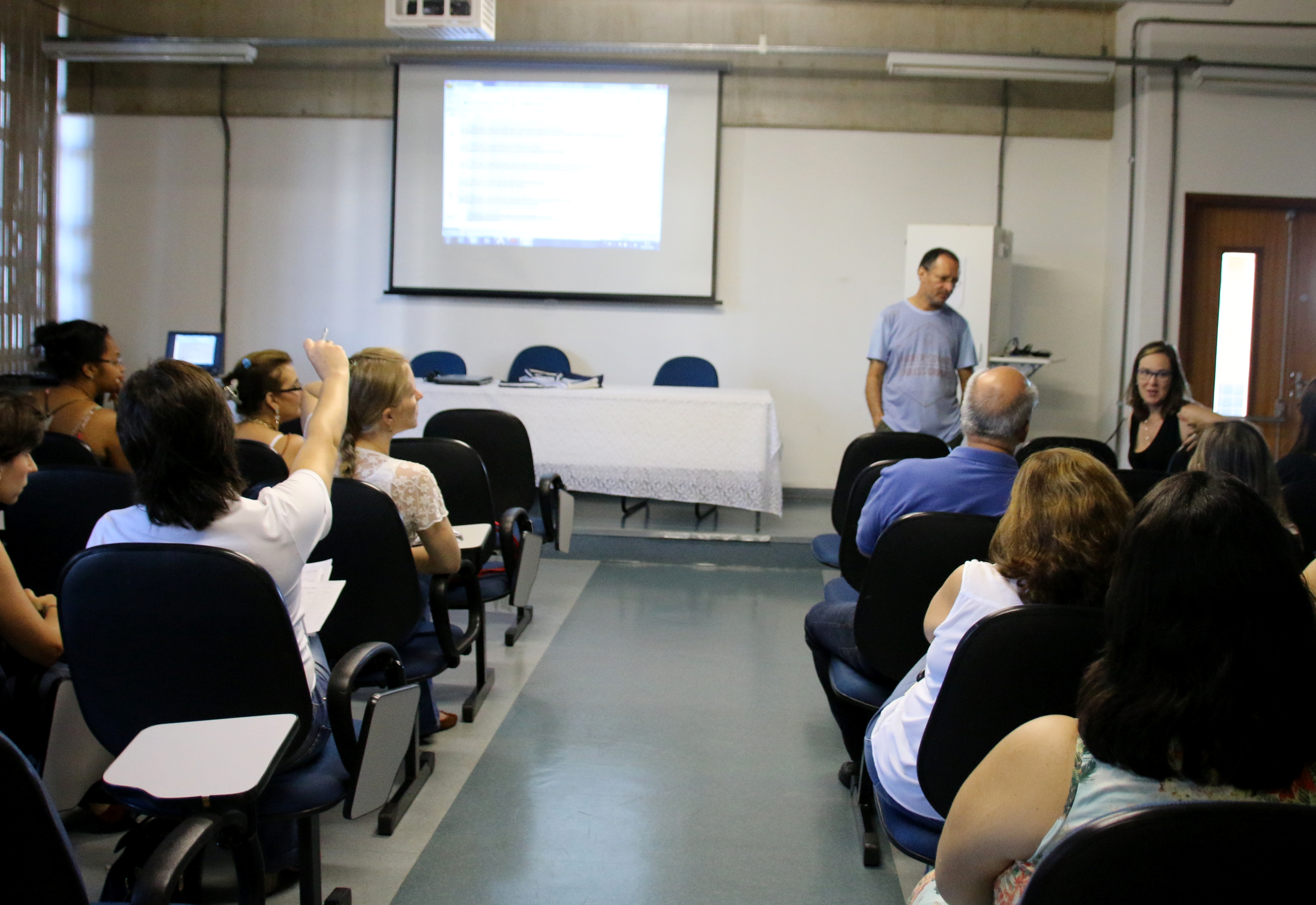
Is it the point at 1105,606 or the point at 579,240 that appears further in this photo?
the point at 579,240

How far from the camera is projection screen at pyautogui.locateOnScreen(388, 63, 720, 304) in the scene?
6.46m

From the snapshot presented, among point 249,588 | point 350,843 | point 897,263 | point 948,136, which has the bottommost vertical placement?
point 350,843

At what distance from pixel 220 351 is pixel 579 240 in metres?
2.55

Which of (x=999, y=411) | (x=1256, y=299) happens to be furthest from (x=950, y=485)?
(x=1256, y=299)

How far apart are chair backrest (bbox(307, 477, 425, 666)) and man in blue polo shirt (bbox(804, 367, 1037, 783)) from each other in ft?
3.12

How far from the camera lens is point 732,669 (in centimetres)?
342

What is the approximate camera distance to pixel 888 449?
10.9 ft

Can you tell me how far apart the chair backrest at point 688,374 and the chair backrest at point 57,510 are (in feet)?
14.4

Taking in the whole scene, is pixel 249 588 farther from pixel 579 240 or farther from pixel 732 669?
pixel 579 240

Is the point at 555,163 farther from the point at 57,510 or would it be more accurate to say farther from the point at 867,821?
the point at 867,821

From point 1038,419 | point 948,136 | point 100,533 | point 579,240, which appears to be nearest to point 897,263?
point 948,136

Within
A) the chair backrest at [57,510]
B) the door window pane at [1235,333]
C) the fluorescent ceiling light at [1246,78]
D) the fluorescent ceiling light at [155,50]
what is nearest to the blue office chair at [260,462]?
the chair backrest at [57,510]

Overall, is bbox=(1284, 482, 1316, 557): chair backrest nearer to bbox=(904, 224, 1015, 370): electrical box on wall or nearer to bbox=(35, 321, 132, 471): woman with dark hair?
bbox=(35, 321, 132, 471): woman with dark hair

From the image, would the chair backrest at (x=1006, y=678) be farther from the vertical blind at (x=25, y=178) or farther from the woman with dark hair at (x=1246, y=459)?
the vertical blind at (x=25, y=178)
